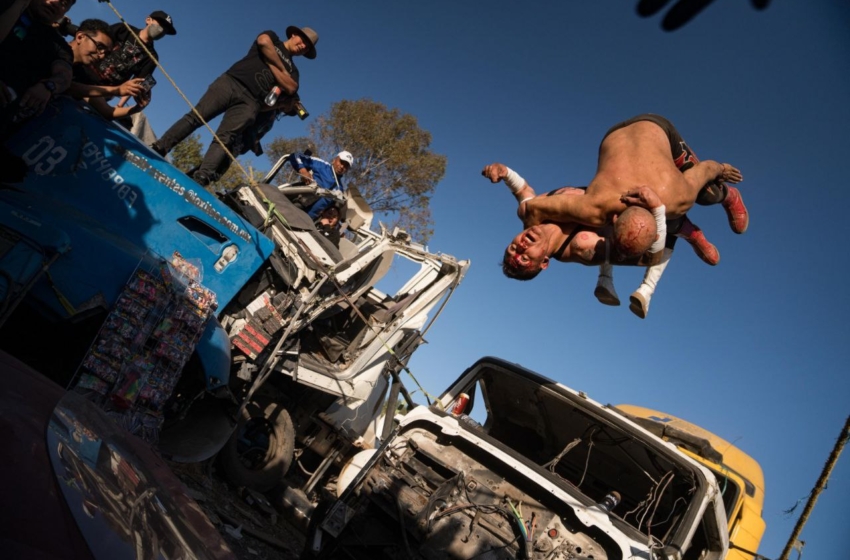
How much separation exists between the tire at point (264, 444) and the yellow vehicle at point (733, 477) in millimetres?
3539

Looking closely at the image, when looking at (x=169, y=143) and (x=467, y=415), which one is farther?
(x=169, y=143)

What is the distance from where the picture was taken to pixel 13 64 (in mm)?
4141

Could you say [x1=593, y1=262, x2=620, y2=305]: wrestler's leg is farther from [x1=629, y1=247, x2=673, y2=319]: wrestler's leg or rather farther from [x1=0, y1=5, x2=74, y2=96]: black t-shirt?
[x1=0, y1=5, x2=74, y2=96]: black t-shirt

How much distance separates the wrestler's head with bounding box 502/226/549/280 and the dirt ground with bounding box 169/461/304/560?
3.32 meters

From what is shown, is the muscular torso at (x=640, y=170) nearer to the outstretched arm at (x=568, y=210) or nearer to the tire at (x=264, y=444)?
the outstretched arm at (x=568, y=210)

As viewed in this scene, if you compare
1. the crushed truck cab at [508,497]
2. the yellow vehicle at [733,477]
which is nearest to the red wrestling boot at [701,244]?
the crushed truck cab at [508,497]

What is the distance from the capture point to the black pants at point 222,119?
6.25 m

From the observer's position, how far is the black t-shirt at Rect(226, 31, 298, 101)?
6480 millimetres

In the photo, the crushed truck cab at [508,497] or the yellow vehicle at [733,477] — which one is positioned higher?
the yellow vehicle at [733,477]

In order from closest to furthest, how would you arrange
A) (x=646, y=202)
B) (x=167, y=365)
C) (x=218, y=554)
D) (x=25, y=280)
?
1. (x=218, y=554)
2. (x=646, y=202)
3. (x=25, y=280)
4. (x=167, y=365)

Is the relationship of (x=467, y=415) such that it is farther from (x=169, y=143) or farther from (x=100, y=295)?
(x=169, y=143)

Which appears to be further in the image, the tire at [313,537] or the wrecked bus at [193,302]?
the tire at [313,537]

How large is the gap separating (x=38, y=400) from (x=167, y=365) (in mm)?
2966

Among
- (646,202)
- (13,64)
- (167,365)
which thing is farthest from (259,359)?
(646,202)
